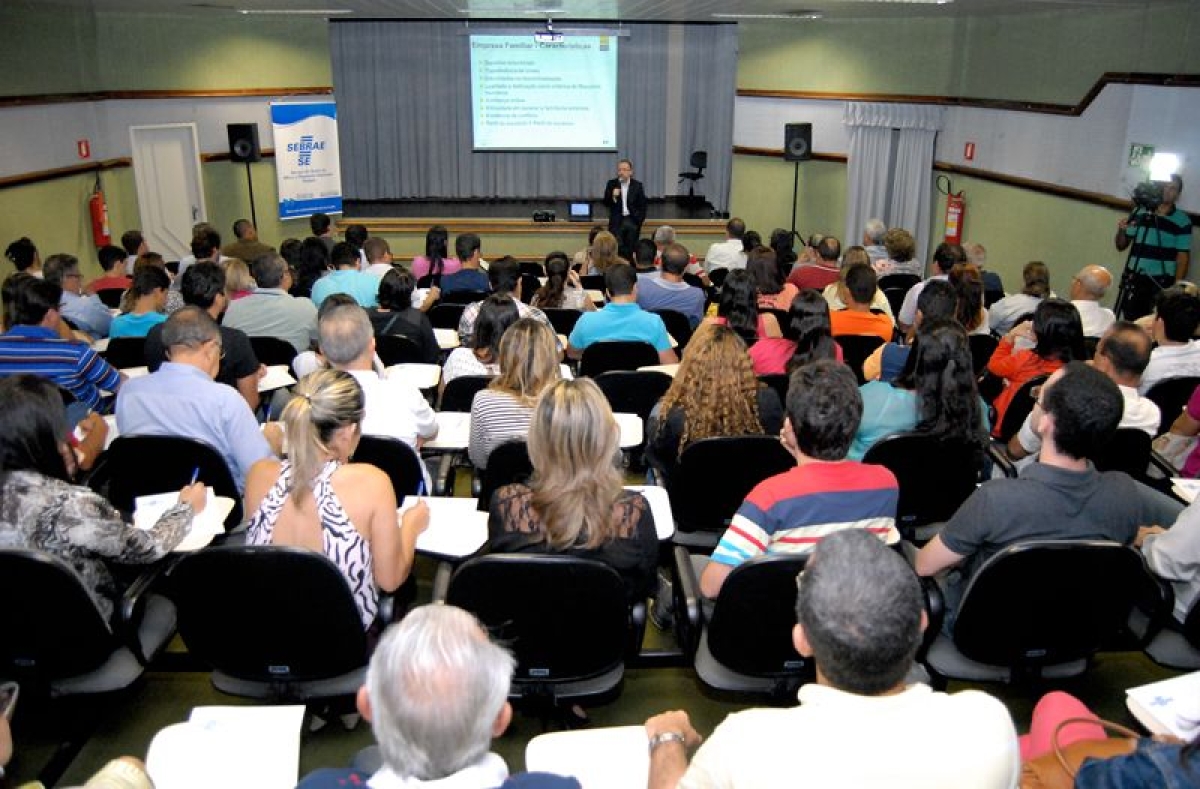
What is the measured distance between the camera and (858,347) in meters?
5.23

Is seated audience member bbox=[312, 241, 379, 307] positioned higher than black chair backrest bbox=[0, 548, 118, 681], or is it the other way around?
seated audience member bbox=[312, 241, 379, 307]

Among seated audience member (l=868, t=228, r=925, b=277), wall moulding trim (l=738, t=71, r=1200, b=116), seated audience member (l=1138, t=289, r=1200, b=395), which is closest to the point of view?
seated audience member (l=1138, t=289, r=1200, b=395)

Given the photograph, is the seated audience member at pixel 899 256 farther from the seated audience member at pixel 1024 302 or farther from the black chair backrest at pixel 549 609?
the black chair backrest at pixel 549 609

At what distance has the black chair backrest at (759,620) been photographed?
239 centimetres

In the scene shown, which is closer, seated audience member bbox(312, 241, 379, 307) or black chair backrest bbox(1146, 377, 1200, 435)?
black chair backrest bbox(1146, 377, 1200, 435)

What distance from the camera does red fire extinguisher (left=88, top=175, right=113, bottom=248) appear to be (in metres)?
9.86

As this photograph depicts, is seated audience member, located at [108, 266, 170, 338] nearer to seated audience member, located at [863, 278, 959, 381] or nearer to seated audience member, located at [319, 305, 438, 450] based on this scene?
seated audience member, located at [319, 305, 438, 450]

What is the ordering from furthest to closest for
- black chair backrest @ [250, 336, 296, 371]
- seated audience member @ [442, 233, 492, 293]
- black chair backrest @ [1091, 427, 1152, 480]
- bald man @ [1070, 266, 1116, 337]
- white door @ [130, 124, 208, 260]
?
white door @ [130, 124, 208, 260]
seated audience member @ [442, 233, 492, 293]
bald man @ [1070, 266, 1116, 337]
black chair backrest @ [250, 336, 296, 371]
black chair backrest @ [1091, 427, 1152, 480]

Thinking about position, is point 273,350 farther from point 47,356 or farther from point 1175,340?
point 1175,340

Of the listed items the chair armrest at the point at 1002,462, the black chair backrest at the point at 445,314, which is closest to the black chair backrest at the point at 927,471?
the chair armrest at the point at 1002,462

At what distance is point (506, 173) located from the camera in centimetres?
1404

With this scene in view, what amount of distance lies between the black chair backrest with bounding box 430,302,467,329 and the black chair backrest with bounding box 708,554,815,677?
395 cm

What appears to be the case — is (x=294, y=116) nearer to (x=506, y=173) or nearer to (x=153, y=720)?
(x=506, y=173)

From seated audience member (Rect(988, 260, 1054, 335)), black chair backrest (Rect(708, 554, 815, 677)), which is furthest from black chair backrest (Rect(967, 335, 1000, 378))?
black chair backrest (Rect(708, 554, 815, 677))
